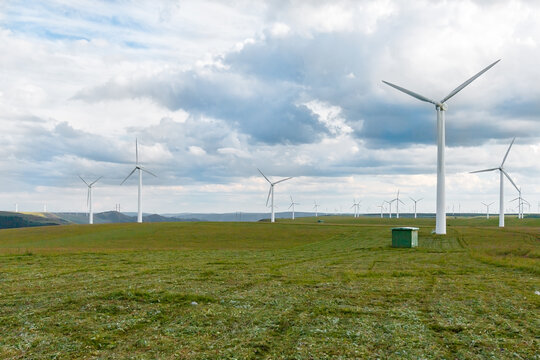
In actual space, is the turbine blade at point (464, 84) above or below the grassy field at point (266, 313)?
above

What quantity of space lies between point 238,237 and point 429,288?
2523 inches

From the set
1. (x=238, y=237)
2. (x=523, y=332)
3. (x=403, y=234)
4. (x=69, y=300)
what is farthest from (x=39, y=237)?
(x=523, y=332)

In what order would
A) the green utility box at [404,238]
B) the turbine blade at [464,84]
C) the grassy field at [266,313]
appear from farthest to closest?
the turbine blade at [464,84]
the green utility box at [404,238]
the grassy field at [266,313]

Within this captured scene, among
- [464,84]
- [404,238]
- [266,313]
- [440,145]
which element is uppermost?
[464,84]

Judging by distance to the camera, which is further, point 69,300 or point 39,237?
point 39,237

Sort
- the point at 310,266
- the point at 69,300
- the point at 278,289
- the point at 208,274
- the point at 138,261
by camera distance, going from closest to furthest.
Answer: the point at 69,300, the point at 278,289, the point at 208,274, the point at 310,266, the point at 138,261

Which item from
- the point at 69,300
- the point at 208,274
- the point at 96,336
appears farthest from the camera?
the point at 208,274

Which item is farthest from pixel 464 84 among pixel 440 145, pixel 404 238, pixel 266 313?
pixel 266 313

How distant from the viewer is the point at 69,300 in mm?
21203

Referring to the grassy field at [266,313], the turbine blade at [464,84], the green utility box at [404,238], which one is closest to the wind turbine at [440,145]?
the turbine blade at [464,84]

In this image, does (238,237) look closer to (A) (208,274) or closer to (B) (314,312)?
(A) (208,274)

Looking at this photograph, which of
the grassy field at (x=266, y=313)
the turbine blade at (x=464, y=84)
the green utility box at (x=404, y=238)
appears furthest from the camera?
the turbine blade at (x=464, y=84)

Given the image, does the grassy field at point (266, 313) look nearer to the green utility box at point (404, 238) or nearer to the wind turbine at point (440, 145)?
the green utility box at point (404, 238)

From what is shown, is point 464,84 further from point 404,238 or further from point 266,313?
point 266,313
